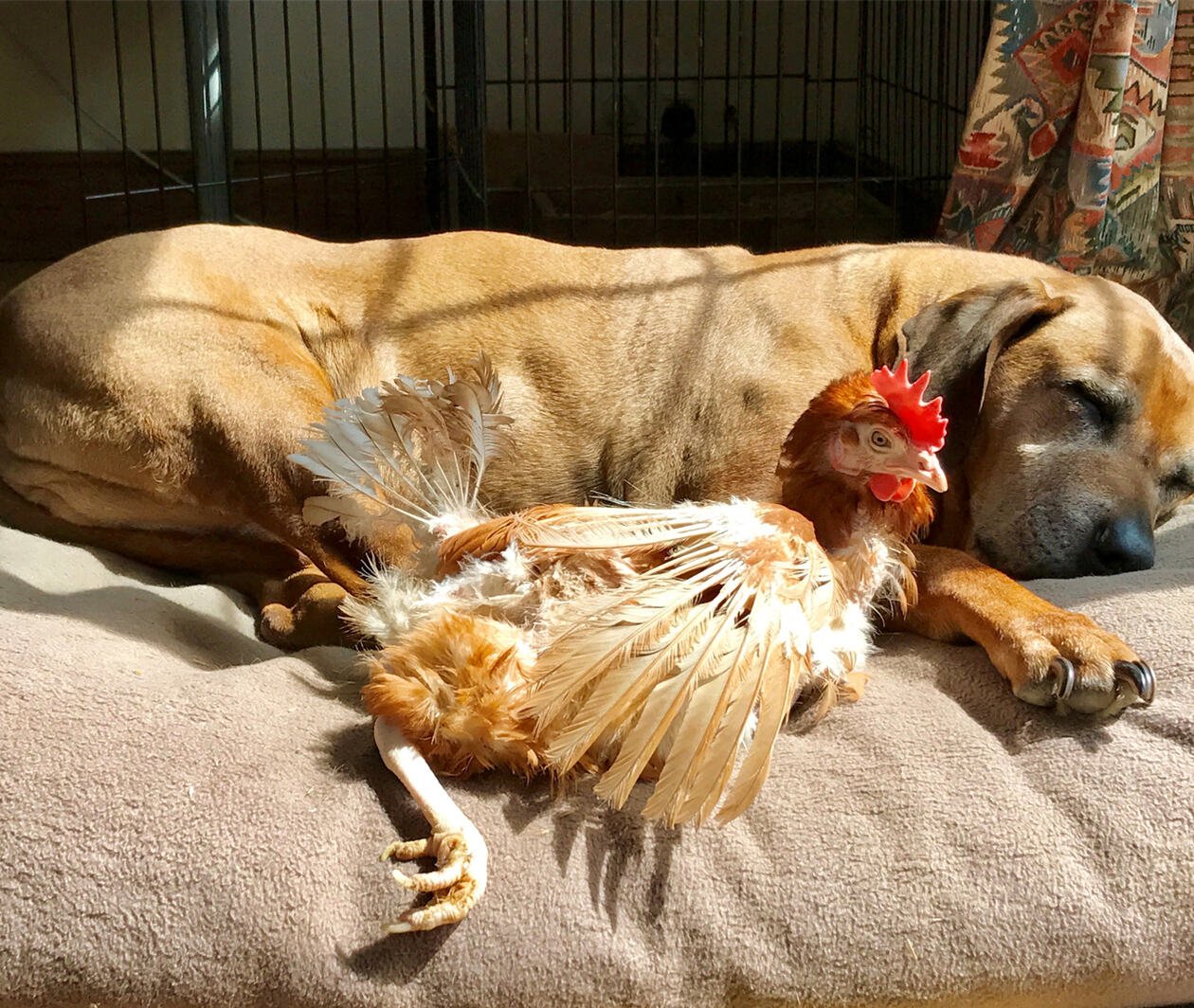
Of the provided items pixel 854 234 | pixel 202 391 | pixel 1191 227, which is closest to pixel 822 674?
pixel 202 391

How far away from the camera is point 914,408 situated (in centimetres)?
187

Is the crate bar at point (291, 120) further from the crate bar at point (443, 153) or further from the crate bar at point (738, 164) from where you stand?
the crate bar at point (738, 164)

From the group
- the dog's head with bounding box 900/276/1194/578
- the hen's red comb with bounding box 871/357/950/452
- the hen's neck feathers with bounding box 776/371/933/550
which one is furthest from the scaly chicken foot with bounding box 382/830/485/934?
the dog's head with bounding box 900/276/1194/578

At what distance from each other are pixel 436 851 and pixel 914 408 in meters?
0.94

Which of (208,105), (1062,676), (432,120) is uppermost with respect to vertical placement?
(208,105)

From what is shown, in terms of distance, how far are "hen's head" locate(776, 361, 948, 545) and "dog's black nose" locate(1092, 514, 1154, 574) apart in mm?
581

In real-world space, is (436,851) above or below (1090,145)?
below

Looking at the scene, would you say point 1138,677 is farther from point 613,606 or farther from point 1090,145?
point 1090,145

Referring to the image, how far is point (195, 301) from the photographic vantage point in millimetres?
2820

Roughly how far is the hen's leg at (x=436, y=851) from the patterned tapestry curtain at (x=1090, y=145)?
286 cm

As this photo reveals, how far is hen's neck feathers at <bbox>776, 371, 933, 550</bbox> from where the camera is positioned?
1.97m

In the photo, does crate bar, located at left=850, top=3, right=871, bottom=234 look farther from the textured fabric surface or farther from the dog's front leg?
the textured fabric surface

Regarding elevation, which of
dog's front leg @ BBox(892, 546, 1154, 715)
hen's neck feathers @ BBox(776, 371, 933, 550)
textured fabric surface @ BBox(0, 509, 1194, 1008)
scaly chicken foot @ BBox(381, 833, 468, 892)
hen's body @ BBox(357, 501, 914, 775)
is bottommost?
textured fabric surface @ BBox(0, 509, 1194, 1008)

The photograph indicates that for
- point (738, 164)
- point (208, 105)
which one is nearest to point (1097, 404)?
point (738, 164)
